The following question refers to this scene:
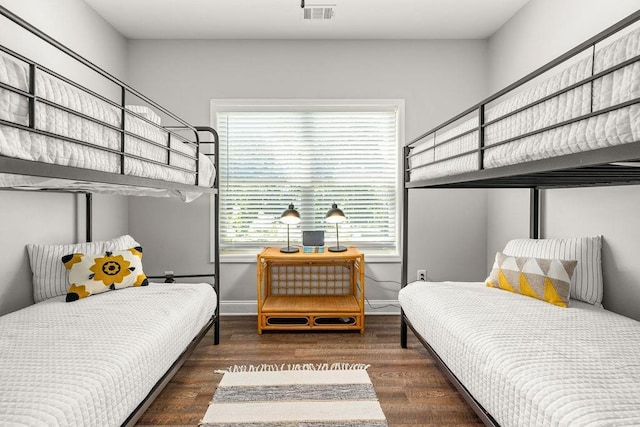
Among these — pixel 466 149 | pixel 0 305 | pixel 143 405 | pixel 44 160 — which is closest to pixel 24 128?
pixel 44 160

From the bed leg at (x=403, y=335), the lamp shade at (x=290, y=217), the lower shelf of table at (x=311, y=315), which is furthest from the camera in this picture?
the lamp shade at (x=290, y=217)

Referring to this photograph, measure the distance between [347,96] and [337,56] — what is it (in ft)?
1.23

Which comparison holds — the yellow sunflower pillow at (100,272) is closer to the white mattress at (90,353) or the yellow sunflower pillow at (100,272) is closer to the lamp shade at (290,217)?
the white mattress at (90,353)

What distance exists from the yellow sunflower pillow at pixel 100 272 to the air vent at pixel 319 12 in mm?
2217

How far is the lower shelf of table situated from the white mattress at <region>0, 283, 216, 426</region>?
73cm

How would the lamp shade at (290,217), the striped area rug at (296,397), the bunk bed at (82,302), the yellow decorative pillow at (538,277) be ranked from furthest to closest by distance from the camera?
the lamp shade at (290,217), the yellow decorative pillow at (538,277), the striped area rug at (296,397), the bunk bed at (82,302)

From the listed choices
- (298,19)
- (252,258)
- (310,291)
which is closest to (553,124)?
(298,19)

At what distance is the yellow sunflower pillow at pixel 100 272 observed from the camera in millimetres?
2287

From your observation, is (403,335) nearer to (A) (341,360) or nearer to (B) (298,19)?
(A) (341,360)

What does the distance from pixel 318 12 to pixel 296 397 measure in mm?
2701

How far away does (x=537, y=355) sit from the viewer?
4.49ft

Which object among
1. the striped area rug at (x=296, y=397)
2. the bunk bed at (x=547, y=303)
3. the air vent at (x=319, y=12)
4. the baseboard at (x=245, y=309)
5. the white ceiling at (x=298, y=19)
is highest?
the white ceiling at (x=298, y=19)

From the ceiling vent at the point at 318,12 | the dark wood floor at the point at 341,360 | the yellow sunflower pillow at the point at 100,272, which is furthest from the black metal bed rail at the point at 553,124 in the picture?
the yellow sunflower pillow at the point at 100,272

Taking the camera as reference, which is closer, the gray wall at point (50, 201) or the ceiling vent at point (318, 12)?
the gray wall at point (50, 201)
